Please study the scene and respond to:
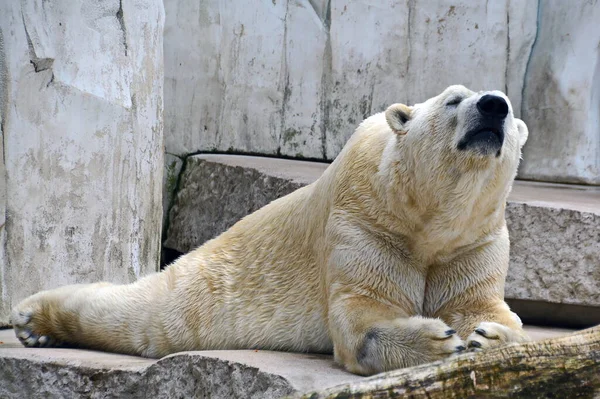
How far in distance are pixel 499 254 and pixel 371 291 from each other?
0.55 meters

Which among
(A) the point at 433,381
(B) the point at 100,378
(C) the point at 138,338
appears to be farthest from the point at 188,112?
(A) the point at 433,381

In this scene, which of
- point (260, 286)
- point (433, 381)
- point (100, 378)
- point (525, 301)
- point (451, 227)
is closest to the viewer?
point (433, 381)

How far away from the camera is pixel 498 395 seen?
2252mm

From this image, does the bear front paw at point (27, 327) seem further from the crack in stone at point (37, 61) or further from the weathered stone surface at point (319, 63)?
the weathered stone surface at point (319, 63)

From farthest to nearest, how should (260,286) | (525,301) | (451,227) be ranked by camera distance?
(525,301)
(260,286)
(451,227)

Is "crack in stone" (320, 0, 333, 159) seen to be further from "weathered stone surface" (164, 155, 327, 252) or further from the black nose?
the black nose

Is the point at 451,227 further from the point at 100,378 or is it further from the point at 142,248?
the point at 142,248

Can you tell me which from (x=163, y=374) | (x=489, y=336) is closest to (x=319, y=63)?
(x=163, y=374)

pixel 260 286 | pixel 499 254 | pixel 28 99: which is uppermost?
pixel 28 99

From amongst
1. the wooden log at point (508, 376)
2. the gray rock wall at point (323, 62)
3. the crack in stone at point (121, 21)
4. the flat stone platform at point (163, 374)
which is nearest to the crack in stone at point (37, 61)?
the crack in stone at point (121, 21)

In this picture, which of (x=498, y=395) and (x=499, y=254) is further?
(x=499, y=254)

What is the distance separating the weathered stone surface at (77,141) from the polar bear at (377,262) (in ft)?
2.21

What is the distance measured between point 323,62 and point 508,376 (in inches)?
192

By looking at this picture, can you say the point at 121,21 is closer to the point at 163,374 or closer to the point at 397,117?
the point at 397,117
